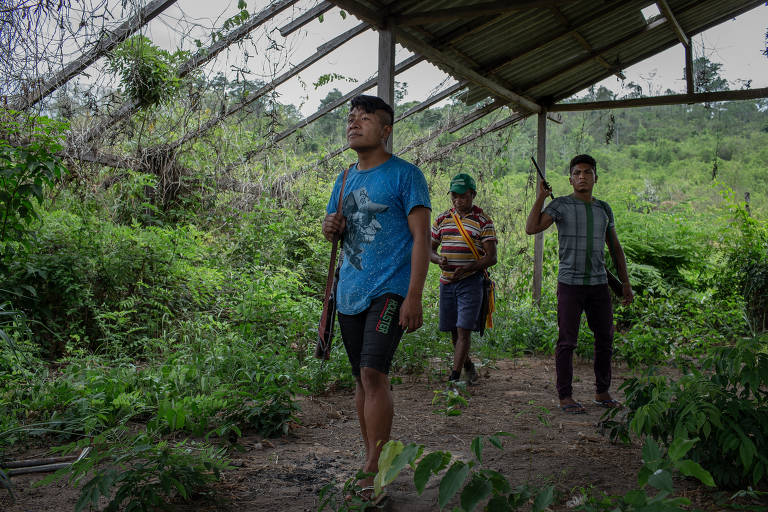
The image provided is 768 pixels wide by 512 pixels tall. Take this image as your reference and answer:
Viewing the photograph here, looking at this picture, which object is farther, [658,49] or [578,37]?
[658,49]

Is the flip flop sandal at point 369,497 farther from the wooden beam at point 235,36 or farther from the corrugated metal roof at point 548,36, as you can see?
the wooden beam at point 235,36

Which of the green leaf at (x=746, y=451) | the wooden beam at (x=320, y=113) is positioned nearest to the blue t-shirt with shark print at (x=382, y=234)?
the green leaf at (x=746, y=451)

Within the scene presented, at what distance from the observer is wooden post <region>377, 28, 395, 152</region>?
5.15 m

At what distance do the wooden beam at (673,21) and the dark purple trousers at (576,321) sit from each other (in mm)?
4403

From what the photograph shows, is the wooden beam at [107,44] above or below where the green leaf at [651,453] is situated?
above

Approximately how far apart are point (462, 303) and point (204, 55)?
399 cm

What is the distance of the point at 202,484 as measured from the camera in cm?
265

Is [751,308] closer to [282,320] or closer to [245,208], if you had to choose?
[282,320]

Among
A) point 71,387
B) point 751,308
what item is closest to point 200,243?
point 71,387

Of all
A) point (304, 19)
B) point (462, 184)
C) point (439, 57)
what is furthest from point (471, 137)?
point (462, 184)

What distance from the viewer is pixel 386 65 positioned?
517cm

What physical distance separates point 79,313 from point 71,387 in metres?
2.27

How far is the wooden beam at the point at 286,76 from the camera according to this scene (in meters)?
6.23

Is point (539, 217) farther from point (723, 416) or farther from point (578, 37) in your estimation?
point (578, 37)
